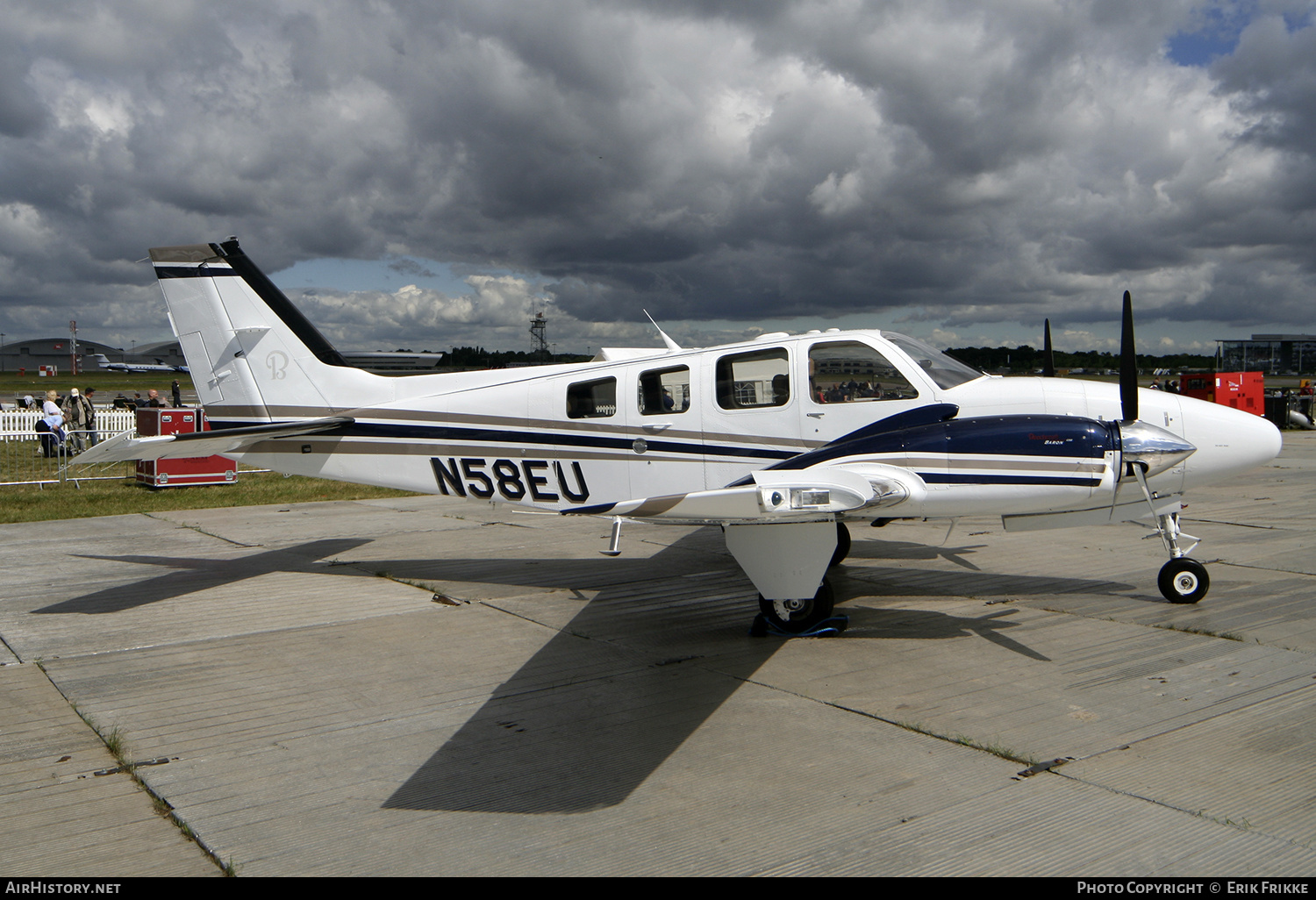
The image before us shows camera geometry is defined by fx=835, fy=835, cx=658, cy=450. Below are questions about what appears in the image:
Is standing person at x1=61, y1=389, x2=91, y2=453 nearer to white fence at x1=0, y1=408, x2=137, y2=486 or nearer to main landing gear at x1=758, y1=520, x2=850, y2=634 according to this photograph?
white fence at x1=0, y1=408, x2=137, y2=486

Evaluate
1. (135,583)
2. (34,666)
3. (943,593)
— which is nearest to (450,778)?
(34,666)

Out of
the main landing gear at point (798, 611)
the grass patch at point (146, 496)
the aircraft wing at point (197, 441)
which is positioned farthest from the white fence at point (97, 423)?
the main landing gear at point (798, 611)

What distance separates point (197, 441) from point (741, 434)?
18.1 feet

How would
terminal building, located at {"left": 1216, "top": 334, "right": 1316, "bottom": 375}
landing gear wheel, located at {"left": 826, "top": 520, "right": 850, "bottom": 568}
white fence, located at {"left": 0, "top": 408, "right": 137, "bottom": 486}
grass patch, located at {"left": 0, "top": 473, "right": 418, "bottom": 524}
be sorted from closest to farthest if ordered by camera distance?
landing gear wheel, located at {"left": 826, "top": 520, "right": 850, "bottom": 568}, grass patch, located at {"left": 0, "top": 473, "right": 418, "bottom": 524}, white fence, located at {"left": 0, "top": 408, "right": 137, "bottom": 486}, terminal building, located at {"left": 1216, "top": 334, "right": 1316, "bottom": 375}

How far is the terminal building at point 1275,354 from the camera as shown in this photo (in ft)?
250

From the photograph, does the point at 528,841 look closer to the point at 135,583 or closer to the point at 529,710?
the point at 529,710

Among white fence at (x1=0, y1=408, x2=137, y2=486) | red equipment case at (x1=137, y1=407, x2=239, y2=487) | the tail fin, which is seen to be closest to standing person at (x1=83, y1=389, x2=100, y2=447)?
white fence at (x1=0, y1=408, x2=137, y2=486)

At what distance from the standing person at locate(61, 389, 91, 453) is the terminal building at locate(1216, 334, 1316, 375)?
80.4 metres

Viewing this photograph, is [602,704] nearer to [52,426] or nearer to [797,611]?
[797,611]

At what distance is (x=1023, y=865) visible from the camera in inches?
143

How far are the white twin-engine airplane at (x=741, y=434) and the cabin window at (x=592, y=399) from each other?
21 millimetres

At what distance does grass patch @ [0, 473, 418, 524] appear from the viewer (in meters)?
15.7

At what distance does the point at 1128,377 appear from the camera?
24.1ft

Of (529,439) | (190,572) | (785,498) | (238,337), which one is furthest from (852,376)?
(190,572)
